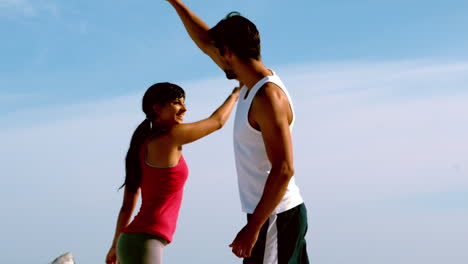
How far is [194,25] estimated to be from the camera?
5.86 m

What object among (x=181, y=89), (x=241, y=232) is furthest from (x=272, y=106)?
(x=181, y=89)

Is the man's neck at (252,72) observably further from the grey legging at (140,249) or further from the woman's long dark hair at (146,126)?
the grey legging at (140,249)

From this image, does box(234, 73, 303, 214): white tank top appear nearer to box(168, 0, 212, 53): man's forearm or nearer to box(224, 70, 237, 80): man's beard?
box(224, 70, 237, 80): man's beard

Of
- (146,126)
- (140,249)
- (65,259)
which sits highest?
(65,259)

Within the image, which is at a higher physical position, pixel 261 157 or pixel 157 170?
pixel 157 170

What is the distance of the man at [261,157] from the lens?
4148 mm

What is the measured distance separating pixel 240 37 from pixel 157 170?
4.70ft

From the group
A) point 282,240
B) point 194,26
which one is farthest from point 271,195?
point 194,26

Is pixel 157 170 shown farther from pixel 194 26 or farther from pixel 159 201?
pixel 194 26

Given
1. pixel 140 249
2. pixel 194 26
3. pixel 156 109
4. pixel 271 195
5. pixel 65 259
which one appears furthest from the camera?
pixel 65 259

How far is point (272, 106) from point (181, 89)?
4.73ft

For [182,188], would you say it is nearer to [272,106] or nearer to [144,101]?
[144,101]

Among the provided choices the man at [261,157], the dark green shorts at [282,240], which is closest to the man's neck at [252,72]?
the man at [261,157]

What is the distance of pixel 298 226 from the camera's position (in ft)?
14.8
